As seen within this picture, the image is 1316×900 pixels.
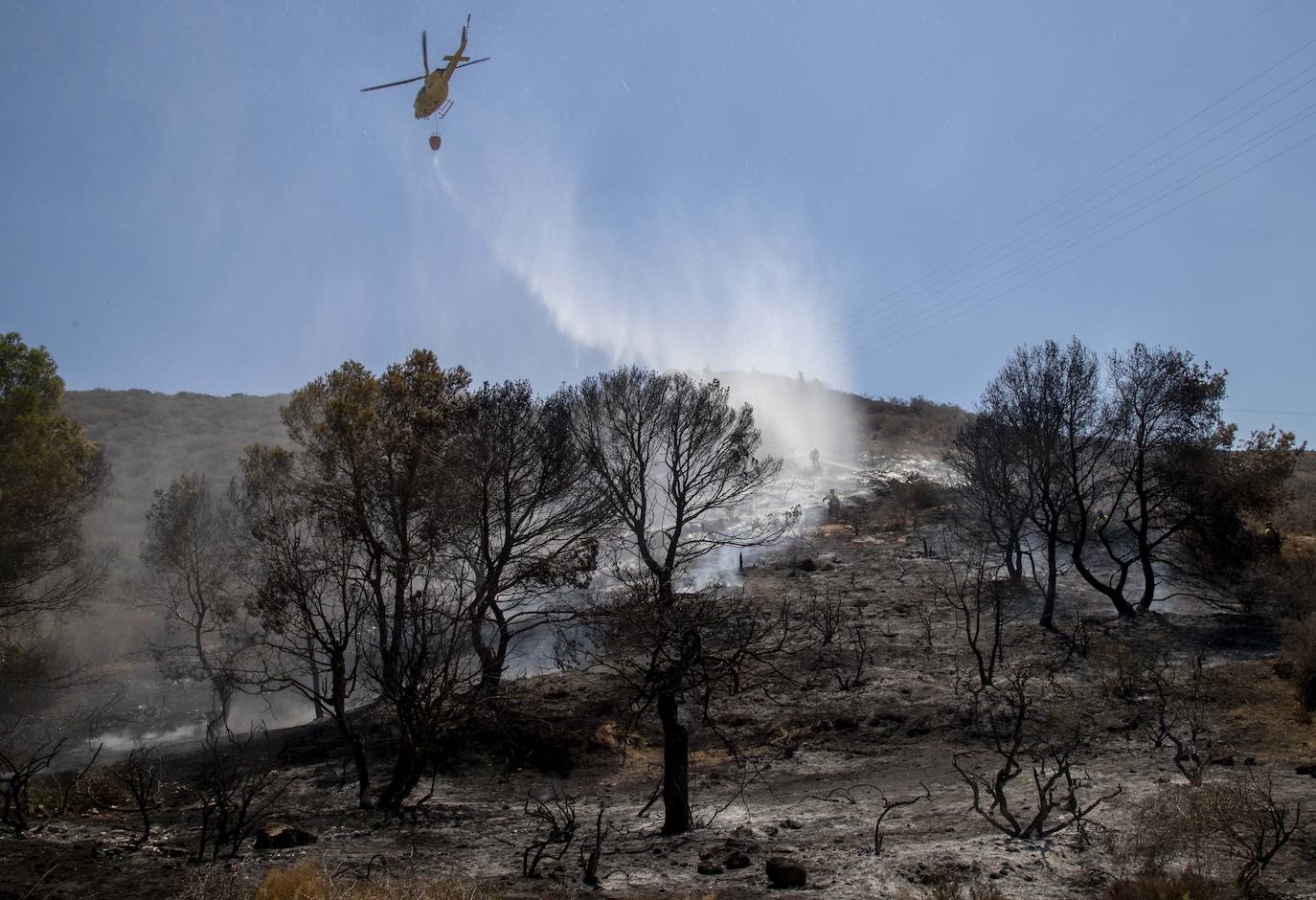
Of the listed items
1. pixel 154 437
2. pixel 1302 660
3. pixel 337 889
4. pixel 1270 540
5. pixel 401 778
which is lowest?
pixel 401 778

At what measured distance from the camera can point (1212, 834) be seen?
26.6 feet

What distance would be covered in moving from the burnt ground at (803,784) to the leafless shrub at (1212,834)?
1.22 ft

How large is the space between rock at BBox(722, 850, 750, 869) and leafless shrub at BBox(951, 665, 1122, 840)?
2.76 metres

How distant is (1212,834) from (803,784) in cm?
777

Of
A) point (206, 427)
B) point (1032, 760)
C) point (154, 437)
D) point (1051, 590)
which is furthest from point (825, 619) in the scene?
point (206, 427)

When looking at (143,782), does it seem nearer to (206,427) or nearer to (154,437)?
(154,437)

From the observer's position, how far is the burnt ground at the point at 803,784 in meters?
8.39

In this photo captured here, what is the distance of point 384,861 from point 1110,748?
13.5m

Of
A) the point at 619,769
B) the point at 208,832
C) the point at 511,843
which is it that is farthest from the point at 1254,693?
the point at 208,832

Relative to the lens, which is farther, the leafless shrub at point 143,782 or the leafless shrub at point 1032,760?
the leafless shrub at point 143,782

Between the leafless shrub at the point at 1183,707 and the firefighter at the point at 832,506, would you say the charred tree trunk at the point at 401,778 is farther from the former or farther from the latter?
the firefighter at the point at 832,506

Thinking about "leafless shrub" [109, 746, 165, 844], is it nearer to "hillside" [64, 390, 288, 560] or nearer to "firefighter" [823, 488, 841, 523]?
"firefighter" [823, 488, 841, 523]

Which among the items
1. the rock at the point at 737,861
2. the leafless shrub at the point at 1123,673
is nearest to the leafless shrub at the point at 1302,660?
the leafless shrub at the point at 1123,673

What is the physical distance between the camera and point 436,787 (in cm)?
1571
